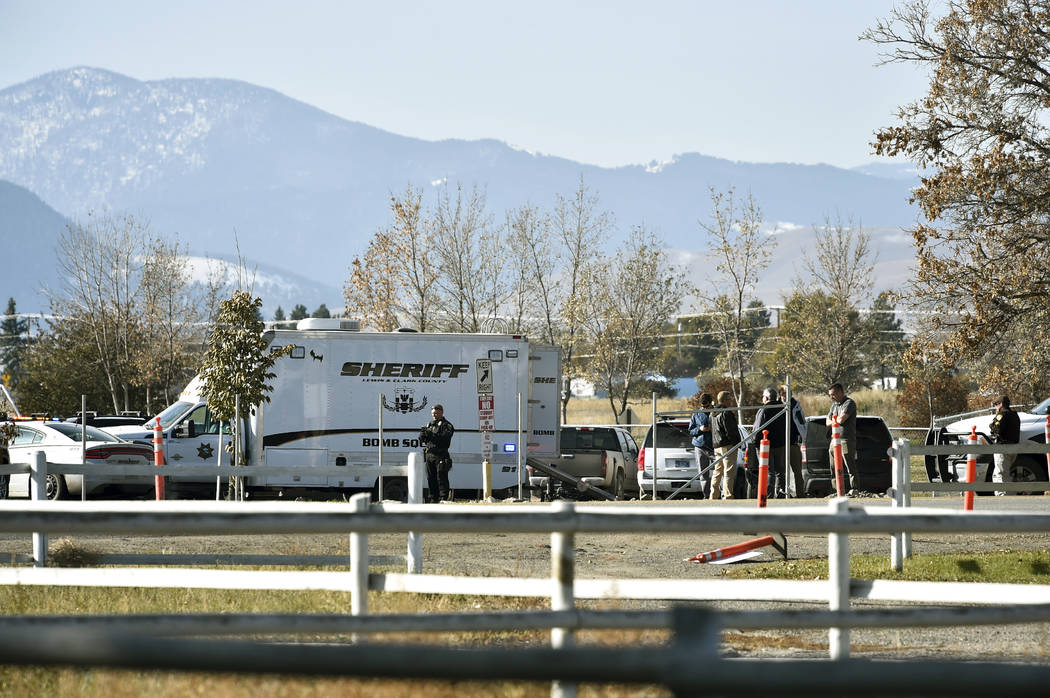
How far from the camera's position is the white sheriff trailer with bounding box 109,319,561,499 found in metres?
21.9

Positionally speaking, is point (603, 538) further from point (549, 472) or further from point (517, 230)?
point (517, 230)

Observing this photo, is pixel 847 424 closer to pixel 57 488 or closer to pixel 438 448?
pixel 438 448

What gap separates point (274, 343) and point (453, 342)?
302cm

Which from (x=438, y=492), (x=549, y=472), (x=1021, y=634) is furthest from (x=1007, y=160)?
(x=1021, y=634)

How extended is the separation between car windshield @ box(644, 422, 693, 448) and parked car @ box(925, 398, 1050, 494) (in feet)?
13.2

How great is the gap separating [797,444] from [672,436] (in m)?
2.85

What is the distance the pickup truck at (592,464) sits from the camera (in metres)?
23.3

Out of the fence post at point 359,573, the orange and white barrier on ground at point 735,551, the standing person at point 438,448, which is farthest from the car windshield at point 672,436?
the fence post at point 359,573

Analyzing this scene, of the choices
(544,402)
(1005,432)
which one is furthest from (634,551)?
(544,402)

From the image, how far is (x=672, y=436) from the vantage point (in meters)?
22.8

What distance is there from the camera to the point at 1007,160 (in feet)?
73.2

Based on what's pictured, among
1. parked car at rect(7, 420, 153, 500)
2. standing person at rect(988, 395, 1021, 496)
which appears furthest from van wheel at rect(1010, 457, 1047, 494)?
parked car at rect(7, 420, 153, 500)

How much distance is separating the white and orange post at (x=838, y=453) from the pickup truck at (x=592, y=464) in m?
4.95

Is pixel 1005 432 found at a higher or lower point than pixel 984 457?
higher
